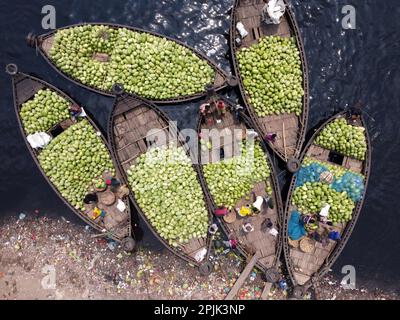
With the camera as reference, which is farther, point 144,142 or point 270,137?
point 144,142

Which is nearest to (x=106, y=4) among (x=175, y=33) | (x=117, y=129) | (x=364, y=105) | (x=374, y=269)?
(x=175, y=33)

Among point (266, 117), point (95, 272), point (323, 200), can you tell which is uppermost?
point (266, 117)

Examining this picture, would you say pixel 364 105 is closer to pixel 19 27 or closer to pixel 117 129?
pixel 117 129

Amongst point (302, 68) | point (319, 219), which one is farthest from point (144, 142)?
point (319, 219)

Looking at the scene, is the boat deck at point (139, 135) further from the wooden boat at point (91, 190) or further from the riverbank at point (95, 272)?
the riverbank at point (95, 272)

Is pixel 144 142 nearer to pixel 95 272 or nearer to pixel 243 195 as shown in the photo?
pixel 243 195
